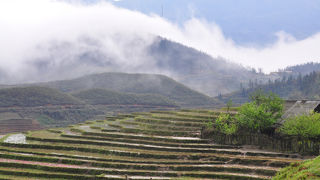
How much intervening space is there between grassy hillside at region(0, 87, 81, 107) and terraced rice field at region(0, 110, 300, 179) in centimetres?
10774

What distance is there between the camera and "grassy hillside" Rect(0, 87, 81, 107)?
16350cm

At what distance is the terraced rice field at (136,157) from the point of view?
4259cm

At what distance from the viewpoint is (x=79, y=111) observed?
170875 millimetres

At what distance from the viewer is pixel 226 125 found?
187 ft

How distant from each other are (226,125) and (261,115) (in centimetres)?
563

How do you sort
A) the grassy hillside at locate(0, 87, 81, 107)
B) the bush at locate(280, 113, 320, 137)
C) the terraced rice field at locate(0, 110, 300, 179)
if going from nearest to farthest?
the terraced rice field at locate(0, 110, 300, 179) < the bush at locate(280, 113, 320, 137) < the grassy hillside at locate(0, 87, 81, 107)

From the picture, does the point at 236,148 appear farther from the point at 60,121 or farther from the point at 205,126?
the point at 60,121

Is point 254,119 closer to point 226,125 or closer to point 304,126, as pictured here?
point 226,125

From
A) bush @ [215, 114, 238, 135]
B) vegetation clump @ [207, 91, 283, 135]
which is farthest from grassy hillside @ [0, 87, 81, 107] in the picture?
vegetation clump @ [207, 91, 283, 135]

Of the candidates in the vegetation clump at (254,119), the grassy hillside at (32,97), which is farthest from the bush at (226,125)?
the grassy hillside at (32,97)

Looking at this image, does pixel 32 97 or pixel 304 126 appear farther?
pixel 32 97

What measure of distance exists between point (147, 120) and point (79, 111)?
104215mm

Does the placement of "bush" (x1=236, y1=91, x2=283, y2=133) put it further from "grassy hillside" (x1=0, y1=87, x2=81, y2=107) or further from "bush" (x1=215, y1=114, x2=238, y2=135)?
"grassy hillside" (x1=0, y1=87, x2=81, y2=107)

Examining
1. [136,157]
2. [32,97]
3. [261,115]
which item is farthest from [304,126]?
[32,97]
